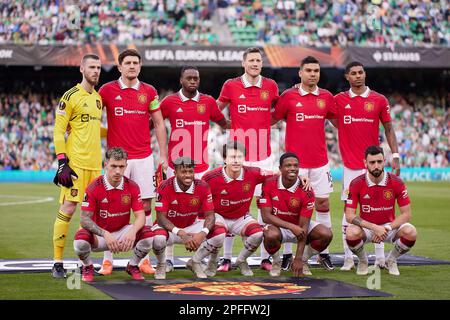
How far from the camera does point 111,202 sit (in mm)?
8633

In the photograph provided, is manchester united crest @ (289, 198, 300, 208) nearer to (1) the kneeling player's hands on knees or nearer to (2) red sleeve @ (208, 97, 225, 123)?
(1) the kneeling player's hands on knees

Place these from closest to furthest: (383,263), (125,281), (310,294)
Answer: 1. (310,294)
2. (125,281)
3. (383,263)

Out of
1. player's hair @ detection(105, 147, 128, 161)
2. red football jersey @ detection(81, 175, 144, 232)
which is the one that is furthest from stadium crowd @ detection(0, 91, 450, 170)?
player's hair @ detection(105, 147, 128, 161)

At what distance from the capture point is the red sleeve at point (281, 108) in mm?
9891

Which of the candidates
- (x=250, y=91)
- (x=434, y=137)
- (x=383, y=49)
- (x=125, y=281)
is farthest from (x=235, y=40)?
(x=125, y=281)

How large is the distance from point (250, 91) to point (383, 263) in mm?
2542

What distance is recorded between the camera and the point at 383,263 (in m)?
9.56

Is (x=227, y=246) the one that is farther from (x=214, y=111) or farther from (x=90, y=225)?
(x=90, y=225)

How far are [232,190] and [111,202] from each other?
1.46 metres

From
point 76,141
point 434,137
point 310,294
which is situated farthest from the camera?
point 434,137

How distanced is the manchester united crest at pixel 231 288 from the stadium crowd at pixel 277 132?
18541mm

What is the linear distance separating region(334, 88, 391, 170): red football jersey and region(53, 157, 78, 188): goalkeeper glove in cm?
330

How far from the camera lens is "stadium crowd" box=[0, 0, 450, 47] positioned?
3008cm
